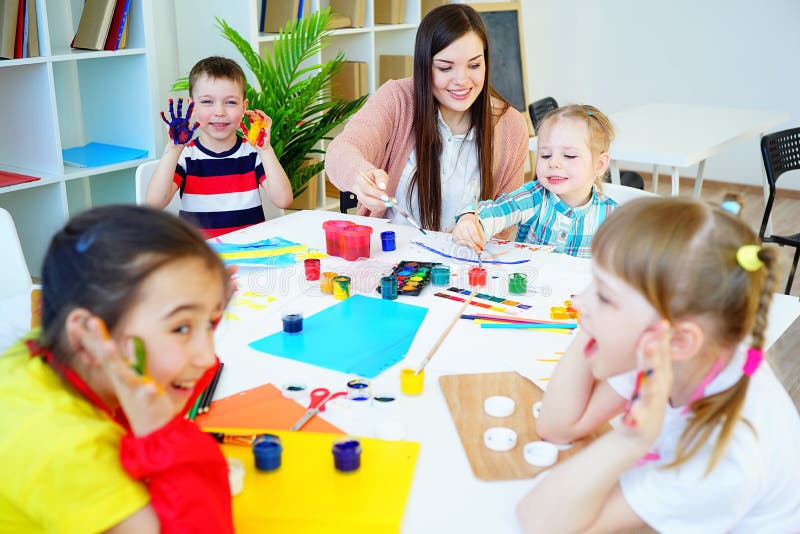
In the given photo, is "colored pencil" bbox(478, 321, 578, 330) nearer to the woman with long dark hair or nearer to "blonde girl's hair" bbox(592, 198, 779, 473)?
"blonde girl's hair" bbox(592, 198, 779, 473)

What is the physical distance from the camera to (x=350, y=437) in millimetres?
1103

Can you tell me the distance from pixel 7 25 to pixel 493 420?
217cm

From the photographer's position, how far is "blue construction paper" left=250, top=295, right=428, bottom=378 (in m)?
1.34

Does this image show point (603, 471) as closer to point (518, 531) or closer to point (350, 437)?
point (518, 531)

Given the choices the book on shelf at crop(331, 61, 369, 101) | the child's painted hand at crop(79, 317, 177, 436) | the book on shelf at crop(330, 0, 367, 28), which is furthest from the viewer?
the book on shelf at crop(331, 61, 369, 101)

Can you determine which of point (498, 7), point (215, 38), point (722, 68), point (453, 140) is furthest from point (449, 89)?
point (722, 68)

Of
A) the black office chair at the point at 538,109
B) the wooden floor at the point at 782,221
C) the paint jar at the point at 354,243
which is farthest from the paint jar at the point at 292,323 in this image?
the black office chair at the point at 538,109

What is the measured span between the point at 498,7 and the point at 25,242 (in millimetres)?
3131

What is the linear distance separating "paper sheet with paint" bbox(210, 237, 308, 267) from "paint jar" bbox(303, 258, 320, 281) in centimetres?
11

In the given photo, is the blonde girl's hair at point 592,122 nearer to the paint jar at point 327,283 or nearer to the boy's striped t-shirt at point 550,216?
the boy's striped t-shirt at point 550,216

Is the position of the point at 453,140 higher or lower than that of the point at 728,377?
higher

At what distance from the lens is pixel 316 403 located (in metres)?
1.20

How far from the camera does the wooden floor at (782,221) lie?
2.97 m

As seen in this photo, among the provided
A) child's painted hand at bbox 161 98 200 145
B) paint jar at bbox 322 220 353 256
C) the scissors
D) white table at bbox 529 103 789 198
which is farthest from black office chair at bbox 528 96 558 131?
the scissors
